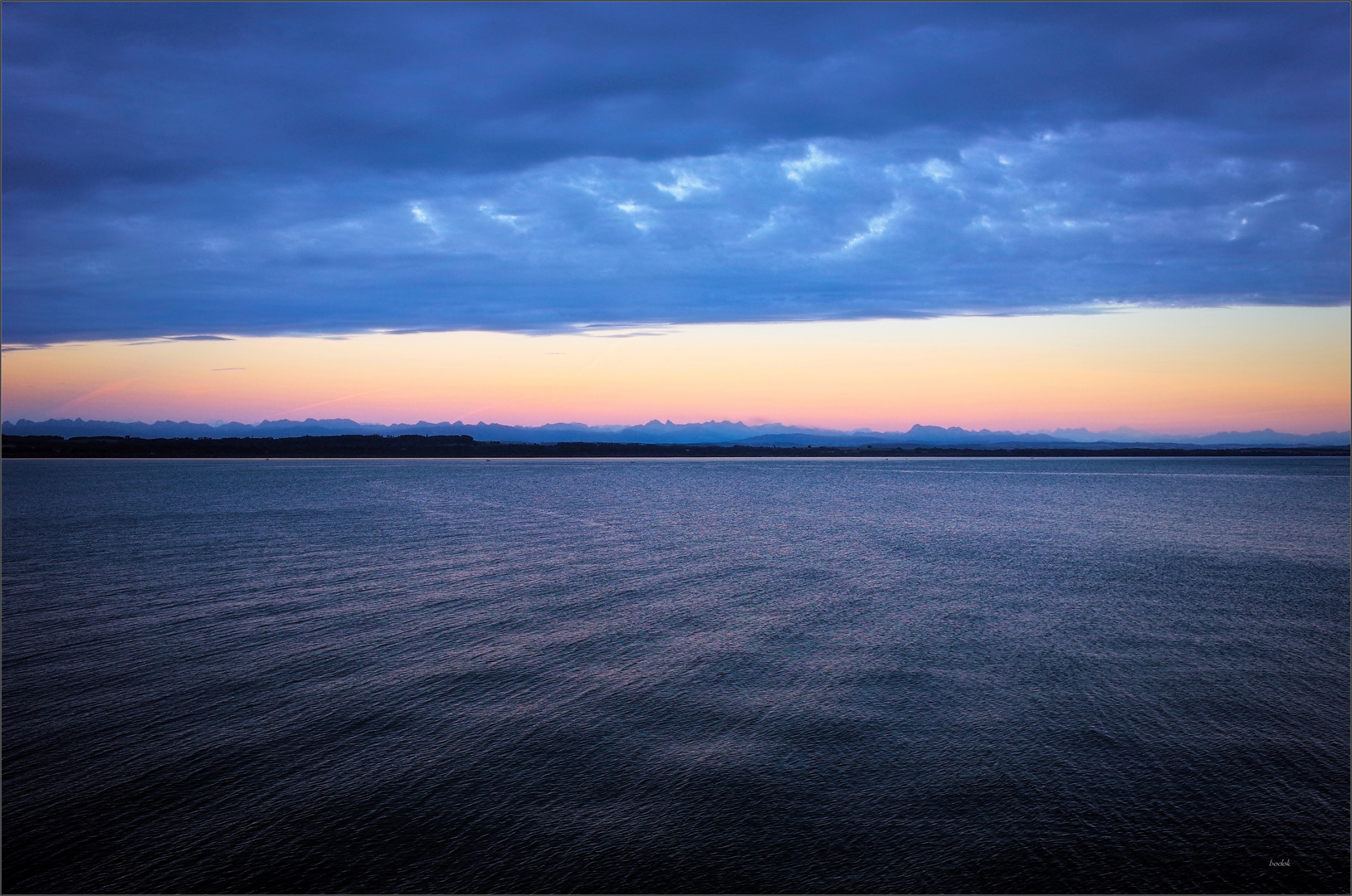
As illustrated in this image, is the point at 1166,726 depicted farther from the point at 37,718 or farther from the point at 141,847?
the point at 37,718

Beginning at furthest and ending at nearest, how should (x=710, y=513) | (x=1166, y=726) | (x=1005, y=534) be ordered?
(x=710, y=513) < (x=1005, y=534) < (x=1166, y=726)

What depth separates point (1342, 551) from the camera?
1289 inches

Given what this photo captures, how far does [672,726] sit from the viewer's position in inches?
Answer: 489

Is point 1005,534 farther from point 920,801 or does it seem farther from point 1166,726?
point 920,801

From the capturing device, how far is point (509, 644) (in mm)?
16969

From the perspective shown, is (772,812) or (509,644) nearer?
(772,812)

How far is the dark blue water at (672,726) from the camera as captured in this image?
8.81m

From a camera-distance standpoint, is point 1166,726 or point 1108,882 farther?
point 1166,726

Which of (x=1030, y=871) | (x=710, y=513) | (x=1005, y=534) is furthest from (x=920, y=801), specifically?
(x=710, y=513)

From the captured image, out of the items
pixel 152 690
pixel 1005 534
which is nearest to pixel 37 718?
pixel 152 690

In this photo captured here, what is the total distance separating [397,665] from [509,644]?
2440 mm

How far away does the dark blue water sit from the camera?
881 cm

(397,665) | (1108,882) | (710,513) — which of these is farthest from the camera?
(710,513)

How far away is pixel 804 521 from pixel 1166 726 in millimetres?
33299
